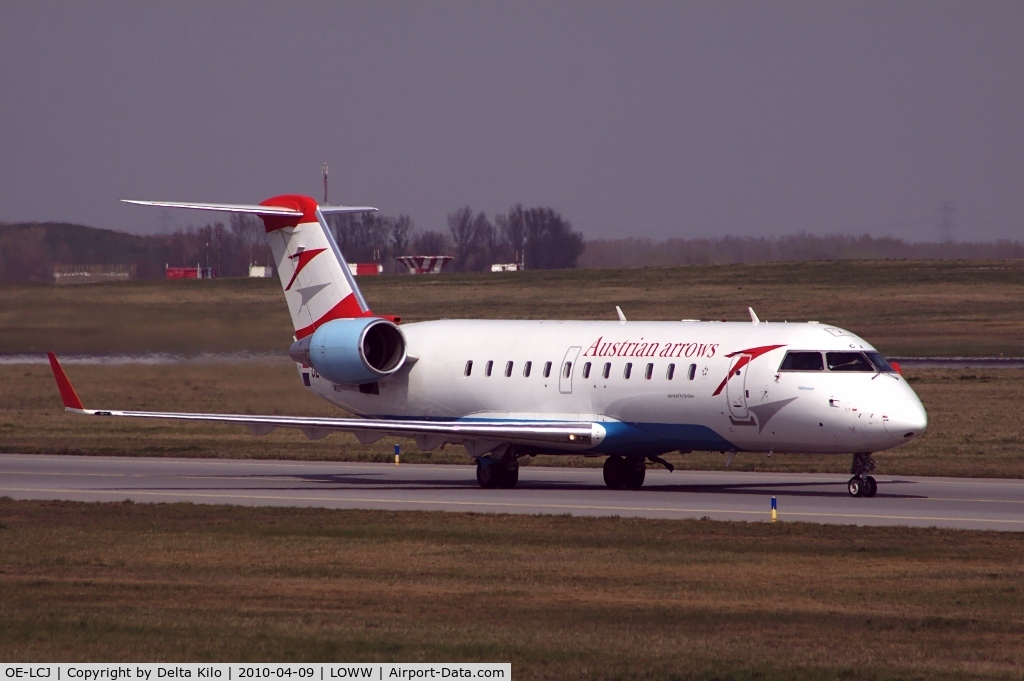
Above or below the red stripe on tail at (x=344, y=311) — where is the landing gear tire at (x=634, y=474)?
below

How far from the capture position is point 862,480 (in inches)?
1068

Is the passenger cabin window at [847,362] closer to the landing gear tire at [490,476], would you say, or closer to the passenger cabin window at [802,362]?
the passenger cabin window at [802,362]

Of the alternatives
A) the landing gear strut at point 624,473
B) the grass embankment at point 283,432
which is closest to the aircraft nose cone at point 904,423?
the landing gear strut at point 624,473

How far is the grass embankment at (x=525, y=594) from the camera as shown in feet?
42.5

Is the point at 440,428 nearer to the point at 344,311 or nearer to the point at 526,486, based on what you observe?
the point at 526,486

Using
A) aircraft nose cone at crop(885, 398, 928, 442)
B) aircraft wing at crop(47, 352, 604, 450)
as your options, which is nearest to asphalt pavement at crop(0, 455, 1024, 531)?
aircraft wing at crop(47, 352, 604, 450)

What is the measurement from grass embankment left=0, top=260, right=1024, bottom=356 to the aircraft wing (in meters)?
20.6

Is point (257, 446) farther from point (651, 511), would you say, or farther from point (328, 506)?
point (651, 511)

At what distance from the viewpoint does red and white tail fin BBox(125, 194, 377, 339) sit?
33.2 metres

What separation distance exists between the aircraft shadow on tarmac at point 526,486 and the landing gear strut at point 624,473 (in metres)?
0.19

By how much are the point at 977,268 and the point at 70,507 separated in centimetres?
8821

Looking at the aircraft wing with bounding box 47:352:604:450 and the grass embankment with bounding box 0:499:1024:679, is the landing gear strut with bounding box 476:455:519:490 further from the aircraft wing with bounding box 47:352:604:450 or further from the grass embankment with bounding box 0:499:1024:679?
the grass embankment with bounding box 0:499:1024:679

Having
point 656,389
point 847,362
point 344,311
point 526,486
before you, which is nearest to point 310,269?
point 344,311

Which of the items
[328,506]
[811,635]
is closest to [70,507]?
[328,506]
